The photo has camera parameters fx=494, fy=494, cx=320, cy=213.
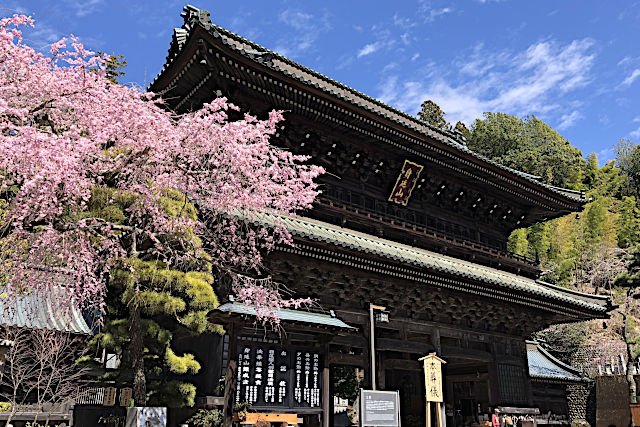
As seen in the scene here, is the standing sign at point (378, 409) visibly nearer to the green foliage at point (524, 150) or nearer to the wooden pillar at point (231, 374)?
the wooden pillar at point (231, 374)

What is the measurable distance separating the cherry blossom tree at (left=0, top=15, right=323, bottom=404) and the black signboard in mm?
1379

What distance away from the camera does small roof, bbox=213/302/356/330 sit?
9.80 meters

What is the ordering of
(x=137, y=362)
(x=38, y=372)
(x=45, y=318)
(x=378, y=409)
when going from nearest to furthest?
(x=137, y=362) < (x=378, y=409) < (x=38, y=372) < (x=45, y=318)

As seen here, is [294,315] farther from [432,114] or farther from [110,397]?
[432,114]

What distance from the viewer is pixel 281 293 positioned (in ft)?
38.4

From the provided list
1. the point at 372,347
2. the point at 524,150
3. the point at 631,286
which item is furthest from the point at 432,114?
the point at 372,347

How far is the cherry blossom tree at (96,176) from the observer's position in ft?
23.0

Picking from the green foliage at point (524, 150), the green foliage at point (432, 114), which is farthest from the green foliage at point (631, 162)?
the green foliage at point (432, 114)

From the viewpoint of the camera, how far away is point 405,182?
52.2 feet

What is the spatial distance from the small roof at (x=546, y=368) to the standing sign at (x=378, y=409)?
1083 centimetres

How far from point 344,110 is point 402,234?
4622 mm

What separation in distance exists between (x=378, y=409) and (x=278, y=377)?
7.48 ft

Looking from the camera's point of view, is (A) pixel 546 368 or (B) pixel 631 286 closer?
(B) pixel 631 286

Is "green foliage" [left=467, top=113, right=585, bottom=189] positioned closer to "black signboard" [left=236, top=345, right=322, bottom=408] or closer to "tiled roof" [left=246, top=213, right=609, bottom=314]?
"tiled roof" [left=246, top=213, right=609, bottom=314]
